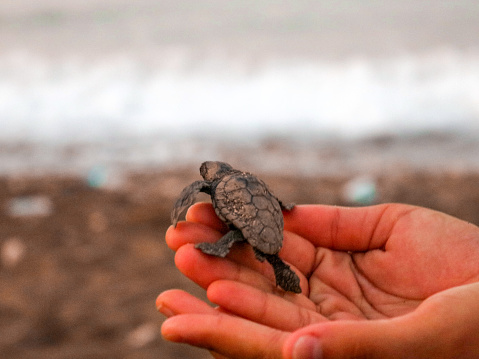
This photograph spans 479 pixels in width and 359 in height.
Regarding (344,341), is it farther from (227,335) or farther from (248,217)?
(248,217)

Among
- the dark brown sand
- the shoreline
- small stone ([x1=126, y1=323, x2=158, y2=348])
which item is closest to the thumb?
the dark brown sand

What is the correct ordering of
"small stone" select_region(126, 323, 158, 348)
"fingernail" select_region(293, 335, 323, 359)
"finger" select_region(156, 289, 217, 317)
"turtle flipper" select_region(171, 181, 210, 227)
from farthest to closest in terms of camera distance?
"small stone" select_region(126, 323, 158, 348)
"turtle flipper" select_region(171, 181, 210, 227)
"finger" select_region(156, 289, 217, 317)
"fingernail" select_region(293, 335, 323, 359)

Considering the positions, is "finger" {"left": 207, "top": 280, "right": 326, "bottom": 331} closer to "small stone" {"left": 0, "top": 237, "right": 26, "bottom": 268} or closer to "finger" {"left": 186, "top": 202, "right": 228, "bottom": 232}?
"finger" {"left": 186, "top": 202, "right": 228, "bottom": 232}

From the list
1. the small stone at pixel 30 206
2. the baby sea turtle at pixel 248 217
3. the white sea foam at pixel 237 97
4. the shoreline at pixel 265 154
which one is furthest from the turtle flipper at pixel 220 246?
the white sea foam at pixel 237 97

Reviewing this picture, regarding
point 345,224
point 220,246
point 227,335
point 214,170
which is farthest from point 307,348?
point 214,170

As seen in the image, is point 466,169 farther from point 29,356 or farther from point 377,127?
point 29,356

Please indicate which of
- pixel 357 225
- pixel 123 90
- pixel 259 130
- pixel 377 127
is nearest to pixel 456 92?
pixel 377 127
